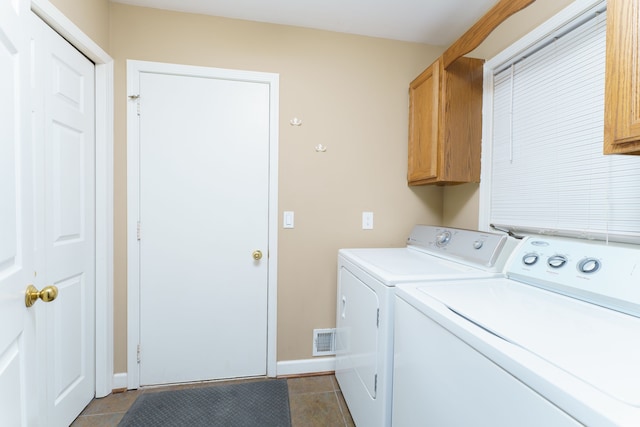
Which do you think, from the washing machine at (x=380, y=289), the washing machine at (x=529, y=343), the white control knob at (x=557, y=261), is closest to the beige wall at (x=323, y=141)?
the washing machine at (x=380, y=289)

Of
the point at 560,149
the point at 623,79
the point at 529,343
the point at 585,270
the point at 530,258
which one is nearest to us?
the point at 529,343

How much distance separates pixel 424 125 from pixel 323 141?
696 millimetres

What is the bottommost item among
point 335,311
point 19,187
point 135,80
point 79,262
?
point 335,311

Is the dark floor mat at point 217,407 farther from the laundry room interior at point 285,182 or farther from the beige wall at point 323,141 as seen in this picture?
the beige wall at point 323,141

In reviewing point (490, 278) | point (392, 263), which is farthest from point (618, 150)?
point (392, 263)

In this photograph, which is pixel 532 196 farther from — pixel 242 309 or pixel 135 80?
pixel 135 80

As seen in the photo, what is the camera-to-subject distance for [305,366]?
199 centimetres

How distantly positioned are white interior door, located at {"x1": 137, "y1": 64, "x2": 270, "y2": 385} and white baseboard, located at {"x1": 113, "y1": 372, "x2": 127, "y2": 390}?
10 centimetres

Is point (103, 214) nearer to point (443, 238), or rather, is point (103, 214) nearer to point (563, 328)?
point (443, 238)

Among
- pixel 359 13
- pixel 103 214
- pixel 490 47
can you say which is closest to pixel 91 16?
pixel 103 214

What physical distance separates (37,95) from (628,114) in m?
2.10

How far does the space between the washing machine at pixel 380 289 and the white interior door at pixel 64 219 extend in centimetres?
141

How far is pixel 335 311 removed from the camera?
2.06 metres

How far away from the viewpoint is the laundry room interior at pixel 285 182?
5.58ft
